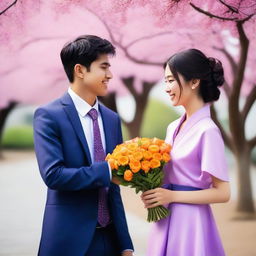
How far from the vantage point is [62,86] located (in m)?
8.89

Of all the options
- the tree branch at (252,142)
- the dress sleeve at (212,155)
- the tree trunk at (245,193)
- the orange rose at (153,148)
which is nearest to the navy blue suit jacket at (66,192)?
the orange rose at (153,148)

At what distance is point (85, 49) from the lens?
7.45 feet

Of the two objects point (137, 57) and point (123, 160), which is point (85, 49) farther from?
point (137, 57)

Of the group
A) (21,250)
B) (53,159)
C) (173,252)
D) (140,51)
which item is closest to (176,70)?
(53,159)

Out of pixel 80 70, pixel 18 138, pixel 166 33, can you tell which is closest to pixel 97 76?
pixel 80 70

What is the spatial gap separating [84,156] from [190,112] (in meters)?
0.57

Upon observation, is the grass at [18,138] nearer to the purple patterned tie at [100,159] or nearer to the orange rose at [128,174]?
the purple patterned tie at [100,159]

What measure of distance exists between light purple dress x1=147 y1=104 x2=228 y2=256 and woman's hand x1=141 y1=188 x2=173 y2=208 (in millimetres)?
88

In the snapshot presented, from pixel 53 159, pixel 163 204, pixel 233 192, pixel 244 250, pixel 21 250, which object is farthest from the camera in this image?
pixel 233 192

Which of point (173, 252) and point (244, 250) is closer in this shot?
point (173, 252)

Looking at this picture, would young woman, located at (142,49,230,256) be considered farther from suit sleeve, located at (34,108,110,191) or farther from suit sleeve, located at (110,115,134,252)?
suit sleeve, located at (34,108,110,191)

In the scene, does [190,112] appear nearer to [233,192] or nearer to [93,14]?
[93,14]

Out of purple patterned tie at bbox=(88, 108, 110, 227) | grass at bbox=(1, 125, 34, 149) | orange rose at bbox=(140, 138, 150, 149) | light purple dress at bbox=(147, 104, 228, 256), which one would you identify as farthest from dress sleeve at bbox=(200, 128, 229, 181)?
grass at bbox=(1, 125, 34, 149)

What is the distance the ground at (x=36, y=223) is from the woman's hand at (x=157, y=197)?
2.16 meters
